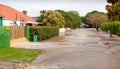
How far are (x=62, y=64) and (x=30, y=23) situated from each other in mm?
58117

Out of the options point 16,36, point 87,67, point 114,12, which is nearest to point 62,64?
point 87,67

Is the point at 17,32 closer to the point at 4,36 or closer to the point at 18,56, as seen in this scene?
the point at 4,36

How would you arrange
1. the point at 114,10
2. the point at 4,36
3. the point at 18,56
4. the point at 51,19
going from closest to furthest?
the point at 18,56 → the point at 4,36 → the point at 114,10 → the point at 51,19

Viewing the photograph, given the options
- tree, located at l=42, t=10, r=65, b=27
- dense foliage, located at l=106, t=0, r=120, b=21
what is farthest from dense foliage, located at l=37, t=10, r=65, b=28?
dense foliage, located at l=106, t=0, r=120, b=21

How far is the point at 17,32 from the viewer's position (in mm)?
38969

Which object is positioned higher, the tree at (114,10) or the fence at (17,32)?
the tree at (114,10)

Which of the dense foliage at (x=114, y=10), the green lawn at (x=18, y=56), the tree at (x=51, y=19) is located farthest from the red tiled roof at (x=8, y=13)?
the green lawn at (x=18, y=56)

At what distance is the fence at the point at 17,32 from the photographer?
120 feet

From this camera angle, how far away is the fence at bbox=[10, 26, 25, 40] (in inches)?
1441

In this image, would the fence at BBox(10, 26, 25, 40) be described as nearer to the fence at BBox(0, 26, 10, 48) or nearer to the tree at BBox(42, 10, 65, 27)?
the fence at BBox(0, 26, 10, 48)

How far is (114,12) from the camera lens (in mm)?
52844

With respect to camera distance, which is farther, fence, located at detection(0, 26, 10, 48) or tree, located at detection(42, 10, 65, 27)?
tree, located at detection(42, 10, 65, 27)

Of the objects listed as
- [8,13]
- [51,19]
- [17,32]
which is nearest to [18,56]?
[17,32]

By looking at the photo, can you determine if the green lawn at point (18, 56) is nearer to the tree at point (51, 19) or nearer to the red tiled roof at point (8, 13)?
the red tiled roof at point (8, 13)
